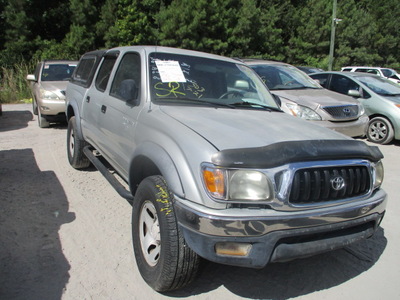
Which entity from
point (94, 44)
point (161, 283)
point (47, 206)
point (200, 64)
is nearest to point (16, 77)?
point (94, 44)

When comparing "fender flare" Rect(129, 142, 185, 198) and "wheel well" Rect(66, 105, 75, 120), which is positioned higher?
"fender flare" Rect(129, 142, 185, 198)

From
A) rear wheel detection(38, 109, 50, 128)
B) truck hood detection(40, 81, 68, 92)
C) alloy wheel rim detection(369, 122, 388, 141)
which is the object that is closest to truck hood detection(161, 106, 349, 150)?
alloy wheel rim detection(369, 122, 388, 141)

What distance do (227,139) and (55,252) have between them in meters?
1.98

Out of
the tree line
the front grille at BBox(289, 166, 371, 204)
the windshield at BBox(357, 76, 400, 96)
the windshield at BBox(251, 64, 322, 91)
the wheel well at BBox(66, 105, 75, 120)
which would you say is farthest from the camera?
the tree line

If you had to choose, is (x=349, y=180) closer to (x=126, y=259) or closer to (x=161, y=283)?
(x=161, y=283)

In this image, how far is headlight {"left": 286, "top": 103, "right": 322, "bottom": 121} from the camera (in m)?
6.77

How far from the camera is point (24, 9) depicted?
23.8 metres

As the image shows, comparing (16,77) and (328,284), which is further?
(16,77)

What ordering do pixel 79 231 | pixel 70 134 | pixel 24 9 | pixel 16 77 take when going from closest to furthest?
pixel 79 231, pixel 70 134, pixel 16 77, pixel 24 9

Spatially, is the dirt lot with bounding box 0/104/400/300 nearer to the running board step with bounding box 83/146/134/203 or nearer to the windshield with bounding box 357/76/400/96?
the running board step with bounding box 83/146/134/203

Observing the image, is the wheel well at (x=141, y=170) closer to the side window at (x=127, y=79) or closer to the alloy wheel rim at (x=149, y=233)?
the alloy wheel rim at (x=149, y=233)

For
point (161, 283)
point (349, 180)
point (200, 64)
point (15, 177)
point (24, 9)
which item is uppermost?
point (24, 9)

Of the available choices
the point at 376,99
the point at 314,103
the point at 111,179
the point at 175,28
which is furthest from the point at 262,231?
the point at 175,28

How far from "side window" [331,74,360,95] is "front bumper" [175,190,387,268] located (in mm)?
7501
